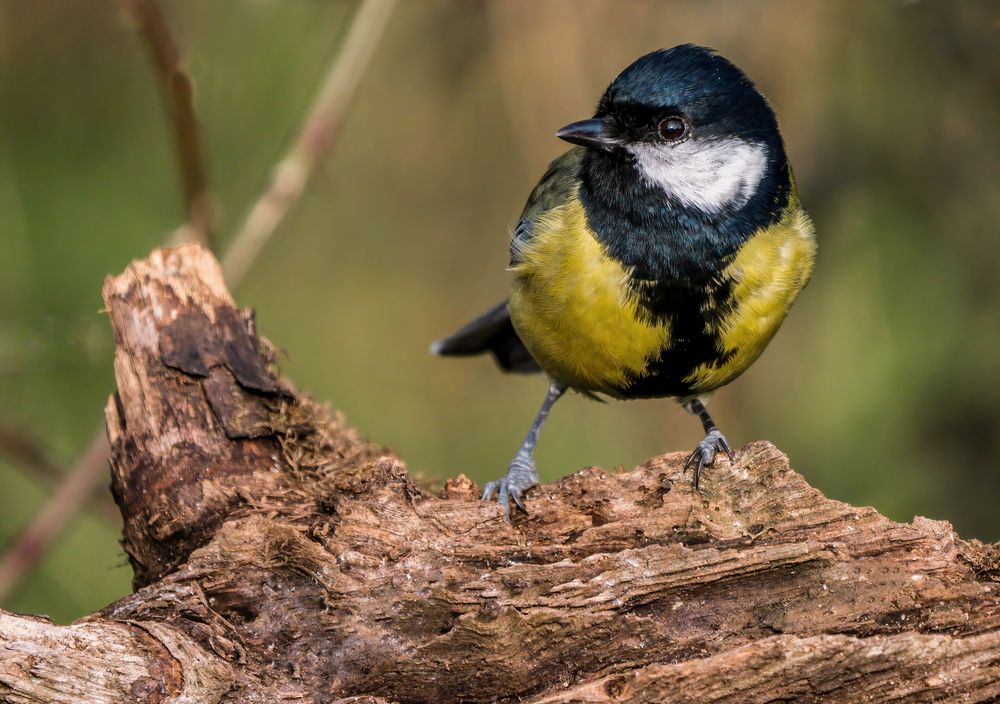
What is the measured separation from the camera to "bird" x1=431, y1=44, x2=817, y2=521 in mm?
3180

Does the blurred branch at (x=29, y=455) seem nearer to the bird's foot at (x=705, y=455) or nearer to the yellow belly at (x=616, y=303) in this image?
the yellow belly at (x=616, y=303)

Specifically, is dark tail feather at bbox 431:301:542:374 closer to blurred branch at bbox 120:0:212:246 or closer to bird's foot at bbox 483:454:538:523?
bird's foot at bbox 483:454:538:523

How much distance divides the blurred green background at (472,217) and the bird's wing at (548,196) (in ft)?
2.68

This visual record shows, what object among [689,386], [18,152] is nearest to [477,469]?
[689,386]

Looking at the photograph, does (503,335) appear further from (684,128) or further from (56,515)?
(56,515)

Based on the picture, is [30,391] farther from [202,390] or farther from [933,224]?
[933,224]

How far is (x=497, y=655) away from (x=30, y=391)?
317cm

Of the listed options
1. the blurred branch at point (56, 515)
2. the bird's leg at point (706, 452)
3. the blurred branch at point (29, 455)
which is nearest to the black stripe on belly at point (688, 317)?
the bird's leg at point (706, 452)

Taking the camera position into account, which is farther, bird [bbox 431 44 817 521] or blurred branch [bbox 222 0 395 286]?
blurred branch [bbox 222 0 395 286]

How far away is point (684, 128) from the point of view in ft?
10.7

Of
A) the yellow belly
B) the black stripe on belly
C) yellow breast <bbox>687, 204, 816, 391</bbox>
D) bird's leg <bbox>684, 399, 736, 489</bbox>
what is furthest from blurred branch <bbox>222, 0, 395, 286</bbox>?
bird's leg <bbox>684, 399, 736, 489</bbox>

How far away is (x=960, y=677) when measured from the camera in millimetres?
2328

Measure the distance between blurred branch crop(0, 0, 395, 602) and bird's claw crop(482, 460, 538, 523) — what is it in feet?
3.89

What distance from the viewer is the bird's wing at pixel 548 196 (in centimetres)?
353
